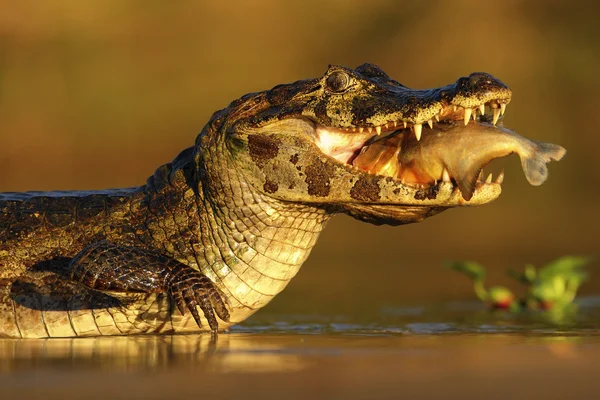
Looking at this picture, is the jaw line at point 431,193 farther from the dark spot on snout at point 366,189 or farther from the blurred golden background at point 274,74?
the blurred golden background at point 274,74

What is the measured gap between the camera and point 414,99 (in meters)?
5.68

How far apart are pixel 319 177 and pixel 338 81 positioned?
1.80 ft

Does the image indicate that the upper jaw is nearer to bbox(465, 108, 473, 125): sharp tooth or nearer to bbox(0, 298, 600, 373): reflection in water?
bbox(465, 108, 473, 125): sharp tooth

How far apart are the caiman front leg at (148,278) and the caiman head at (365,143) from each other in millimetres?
628

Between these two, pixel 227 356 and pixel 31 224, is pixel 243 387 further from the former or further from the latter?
pixel 31 224

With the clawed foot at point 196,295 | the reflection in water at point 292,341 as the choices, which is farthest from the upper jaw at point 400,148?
the clawed foot at point 196,295

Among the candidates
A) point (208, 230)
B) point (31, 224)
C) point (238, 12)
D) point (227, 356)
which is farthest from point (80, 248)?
point (238, 12)

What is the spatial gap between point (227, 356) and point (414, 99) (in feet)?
5.58

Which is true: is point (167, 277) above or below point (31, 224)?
below

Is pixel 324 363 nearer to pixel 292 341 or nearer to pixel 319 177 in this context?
pixel 292 341

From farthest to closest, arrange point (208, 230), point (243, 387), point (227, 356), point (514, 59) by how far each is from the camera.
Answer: point (514, 59) → point (208, 230) → point (227, 356) → point (243, 387)

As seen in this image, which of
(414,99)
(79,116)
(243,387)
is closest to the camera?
Result: (243,387)

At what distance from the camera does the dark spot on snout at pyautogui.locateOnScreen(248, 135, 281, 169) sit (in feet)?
19.7

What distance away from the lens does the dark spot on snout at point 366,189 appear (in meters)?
5.72
